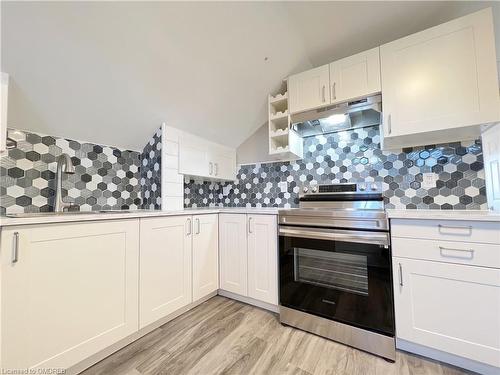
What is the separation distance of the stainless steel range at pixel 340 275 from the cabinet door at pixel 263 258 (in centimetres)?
11

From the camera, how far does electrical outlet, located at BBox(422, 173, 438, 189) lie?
1.74 metres

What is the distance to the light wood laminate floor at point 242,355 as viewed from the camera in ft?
4.05

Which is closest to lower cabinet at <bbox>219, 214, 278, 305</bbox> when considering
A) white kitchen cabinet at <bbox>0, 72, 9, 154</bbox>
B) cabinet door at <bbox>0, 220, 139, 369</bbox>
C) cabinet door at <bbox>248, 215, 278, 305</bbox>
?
cabinet door at <bbox>248, 215, 278, 305</bbox>

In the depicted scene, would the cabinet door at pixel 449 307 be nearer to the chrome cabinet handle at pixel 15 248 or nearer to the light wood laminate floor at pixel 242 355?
the light wood laminate floor at pixel 242 355

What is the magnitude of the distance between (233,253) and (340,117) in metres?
1.65

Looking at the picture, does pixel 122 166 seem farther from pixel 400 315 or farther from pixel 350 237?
pixel 400 315

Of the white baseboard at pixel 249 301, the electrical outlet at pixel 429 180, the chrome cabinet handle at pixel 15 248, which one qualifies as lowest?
the white baseboard at pixel 249 301

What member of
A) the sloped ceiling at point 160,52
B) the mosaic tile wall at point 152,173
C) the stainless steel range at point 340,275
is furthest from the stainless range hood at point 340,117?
the mosaic tile wall at point 152,173

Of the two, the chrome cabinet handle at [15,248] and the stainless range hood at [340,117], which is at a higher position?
the stainless range hood at [340,117]

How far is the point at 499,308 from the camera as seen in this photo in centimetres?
111

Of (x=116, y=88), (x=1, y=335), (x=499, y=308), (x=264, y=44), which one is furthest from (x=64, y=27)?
(x=499, y=308)

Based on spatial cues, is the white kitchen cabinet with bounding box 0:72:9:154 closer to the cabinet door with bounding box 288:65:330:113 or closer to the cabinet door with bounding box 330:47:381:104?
the cabinet door with bounding box 288:65:330:113

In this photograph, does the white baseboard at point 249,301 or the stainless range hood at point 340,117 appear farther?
the white baseboard at point 249,301

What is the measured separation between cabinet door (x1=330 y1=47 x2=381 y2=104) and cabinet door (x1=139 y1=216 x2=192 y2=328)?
175 centimetres
